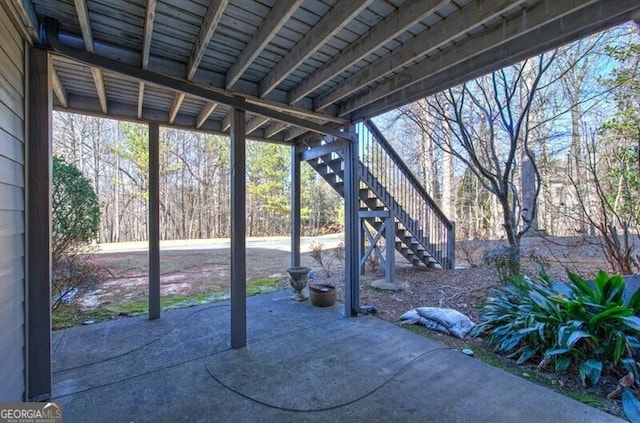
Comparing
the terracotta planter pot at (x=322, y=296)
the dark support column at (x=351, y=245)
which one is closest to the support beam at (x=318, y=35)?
the dark support column at (x=351, y=245)

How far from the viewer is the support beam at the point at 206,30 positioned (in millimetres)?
1903

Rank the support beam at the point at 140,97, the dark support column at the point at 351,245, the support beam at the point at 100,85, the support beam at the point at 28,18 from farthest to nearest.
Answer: the dark support column at the point at 351,245
the support beam at the point at 140,97
the support beam at the point at 100,85
the support beam at the point at 28,18

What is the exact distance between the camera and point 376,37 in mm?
2322

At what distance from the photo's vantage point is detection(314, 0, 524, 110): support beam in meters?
1.95

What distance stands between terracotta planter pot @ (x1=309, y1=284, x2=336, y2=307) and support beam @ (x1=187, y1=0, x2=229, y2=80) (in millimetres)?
3196

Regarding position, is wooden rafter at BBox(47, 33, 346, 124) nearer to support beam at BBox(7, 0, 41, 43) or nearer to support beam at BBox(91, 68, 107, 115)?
support beam at BBox(7, 0, 41, 43)

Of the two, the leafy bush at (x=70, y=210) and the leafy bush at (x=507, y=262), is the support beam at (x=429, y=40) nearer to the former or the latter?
the leafy bush at (x=507, y=262)

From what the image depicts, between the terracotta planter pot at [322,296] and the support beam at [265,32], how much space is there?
301 centimetres

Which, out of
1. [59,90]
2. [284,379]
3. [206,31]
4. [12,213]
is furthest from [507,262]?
[59,90]

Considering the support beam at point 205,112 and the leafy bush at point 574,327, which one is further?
the support beam at point 205,112

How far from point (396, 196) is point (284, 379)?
409 centimetres

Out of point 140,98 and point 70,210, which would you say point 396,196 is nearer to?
point 140,98

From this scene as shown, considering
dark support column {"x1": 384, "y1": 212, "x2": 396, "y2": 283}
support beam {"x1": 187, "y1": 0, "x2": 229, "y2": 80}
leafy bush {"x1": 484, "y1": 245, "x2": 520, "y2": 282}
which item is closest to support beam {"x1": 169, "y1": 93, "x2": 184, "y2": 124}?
support beam {"x1": 187, "y1": 0, "x2": 229, "y2": 80}

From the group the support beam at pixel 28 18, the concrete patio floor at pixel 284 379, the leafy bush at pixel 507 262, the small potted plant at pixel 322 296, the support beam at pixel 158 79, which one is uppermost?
the support beam at pixel 28 18
